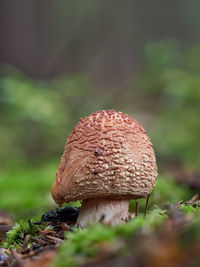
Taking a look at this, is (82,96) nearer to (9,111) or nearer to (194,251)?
(9,111)

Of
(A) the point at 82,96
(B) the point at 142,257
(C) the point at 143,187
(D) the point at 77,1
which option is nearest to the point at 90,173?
(C) the point at 143,187

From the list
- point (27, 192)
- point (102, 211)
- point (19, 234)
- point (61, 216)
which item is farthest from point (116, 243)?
point (27, 192)

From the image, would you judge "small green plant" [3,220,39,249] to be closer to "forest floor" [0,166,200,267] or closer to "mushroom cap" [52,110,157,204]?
"forest floor" [0,166,200,267]

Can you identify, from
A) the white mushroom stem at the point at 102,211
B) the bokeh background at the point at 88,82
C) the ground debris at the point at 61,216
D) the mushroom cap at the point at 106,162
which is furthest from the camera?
the bokeh background at the point at 88,82

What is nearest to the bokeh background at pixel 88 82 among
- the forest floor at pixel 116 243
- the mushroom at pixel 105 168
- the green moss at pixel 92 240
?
the mushroom at pixel 105 168

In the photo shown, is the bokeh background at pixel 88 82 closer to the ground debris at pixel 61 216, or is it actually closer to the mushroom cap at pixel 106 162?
the ground debris at pixel 61 216

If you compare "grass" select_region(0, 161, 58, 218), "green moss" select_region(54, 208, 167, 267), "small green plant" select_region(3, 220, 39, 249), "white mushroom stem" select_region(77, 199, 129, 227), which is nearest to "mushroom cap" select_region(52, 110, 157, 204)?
"white mushroom stem" select_region(77, 199, 129, 227)

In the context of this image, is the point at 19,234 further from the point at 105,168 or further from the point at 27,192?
the point at 27,192
